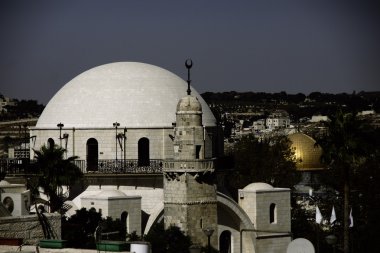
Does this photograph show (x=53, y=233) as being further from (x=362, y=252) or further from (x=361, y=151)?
(x=362, y=252)

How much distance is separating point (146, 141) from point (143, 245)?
30358mm

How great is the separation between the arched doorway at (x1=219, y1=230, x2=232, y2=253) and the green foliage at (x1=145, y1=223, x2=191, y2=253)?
22.4 feet

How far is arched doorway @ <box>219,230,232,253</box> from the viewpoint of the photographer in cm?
5816

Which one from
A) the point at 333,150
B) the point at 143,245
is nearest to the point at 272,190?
the point at 333,150

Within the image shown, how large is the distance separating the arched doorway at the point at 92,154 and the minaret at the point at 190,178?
7948 millimetres

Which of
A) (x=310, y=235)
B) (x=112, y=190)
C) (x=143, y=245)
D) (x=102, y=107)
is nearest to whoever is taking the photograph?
(x=143, y=245)

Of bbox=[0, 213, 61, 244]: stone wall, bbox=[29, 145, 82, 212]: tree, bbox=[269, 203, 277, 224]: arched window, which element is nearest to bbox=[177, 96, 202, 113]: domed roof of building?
bbox=[29, 145, 82, 212]: tree

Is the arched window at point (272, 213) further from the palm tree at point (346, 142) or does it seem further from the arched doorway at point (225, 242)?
the palm tree at point (346, 142)

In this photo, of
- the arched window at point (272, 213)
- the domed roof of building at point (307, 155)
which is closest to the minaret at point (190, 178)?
the arched window at point (272, 213)

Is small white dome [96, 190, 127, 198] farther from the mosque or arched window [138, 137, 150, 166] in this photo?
arched window [138, 137, 150, 166]

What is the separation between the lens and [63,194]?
59.7m

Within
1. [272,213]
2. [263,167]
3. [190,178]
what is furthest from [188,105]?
[263,167]

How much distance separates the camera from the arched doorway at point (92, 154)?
2345 inches

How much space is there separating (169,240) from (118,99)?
1229 cm
